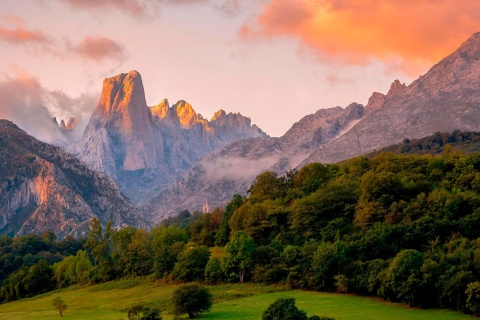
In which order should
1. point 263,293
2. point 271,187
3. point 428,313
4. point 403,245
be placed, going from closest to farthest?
point 428,313, point 263,293, point 403,245, point 271,187

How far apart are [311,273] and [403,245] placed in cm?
1487

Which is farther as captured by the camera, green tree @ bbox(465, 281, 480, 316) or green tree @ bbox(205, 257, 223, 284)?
green tree @ bbox(205, 257, 223, 284)

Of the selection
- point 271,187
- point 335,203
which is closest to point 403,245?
point 335,203

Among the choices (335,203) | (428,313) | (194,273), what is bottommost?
(428,313)

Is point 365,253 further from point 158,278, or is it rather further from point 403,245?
point 158,278

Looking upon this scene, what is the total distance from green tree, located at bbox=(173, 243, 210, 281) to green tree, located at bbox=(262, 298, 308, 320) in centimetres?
4042

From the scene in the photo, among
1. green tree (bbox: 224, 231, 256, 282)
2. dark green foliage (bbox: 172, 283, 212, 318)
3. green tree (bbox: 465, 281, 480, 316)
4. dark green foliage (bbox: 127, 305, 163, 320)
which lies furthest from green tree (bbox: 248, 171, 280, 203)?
green tree (bbox: 465, 281, 480, 316)

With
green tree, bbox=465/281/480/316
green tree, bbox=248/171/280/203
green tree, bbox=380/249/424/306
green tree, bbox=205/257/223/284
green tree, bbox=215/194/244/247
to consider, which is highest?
green tree, bbox=248/171/280/203

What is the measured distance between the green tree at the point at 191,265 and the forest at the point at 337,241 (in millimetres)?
172

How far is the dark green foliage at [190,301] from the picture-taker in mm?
81375

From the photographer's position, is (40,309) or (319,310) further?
(40,309)

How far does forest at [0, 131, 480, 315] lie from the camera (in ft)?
270

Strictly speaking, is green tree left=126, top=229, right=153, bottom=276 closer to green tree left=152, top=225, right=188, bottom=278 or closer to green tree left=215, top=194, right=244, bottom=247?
green tree left=152, top=225, right=188, bottom=278

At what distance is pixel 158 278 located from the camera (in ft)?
374
